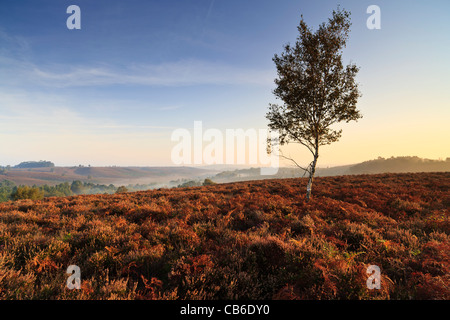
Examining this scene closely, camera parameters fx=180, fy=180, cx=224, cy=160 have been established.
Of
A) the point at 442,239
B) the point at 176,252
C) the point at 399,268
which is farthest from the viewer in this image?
the point at 442,239

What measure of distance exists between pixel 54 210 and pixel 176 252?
29.2ft

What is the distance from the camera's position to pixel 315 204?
9898 millimetres

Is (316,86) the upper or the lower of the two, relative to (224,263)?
upper

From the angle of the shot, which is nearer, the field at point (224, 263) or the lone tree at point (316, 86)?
the field at point (224, 263)

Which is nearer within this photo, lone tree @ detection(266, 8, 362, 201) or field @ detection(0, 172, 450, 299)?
field @ detection(0, 172, 450, 299)

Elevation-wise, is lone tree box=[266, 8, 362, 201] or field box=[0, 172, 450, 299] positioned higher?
lone tree box=[266, 8, 362, 201]

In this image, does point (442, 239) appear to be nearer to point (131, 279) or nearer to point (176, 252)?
point (176, 252)

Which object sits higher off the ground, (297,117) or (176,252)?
(297,117)

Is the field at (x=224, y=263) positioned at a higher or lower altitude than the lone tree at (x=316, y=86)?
lower

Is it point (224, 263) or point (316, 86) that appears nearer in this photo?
point (224, 263)
